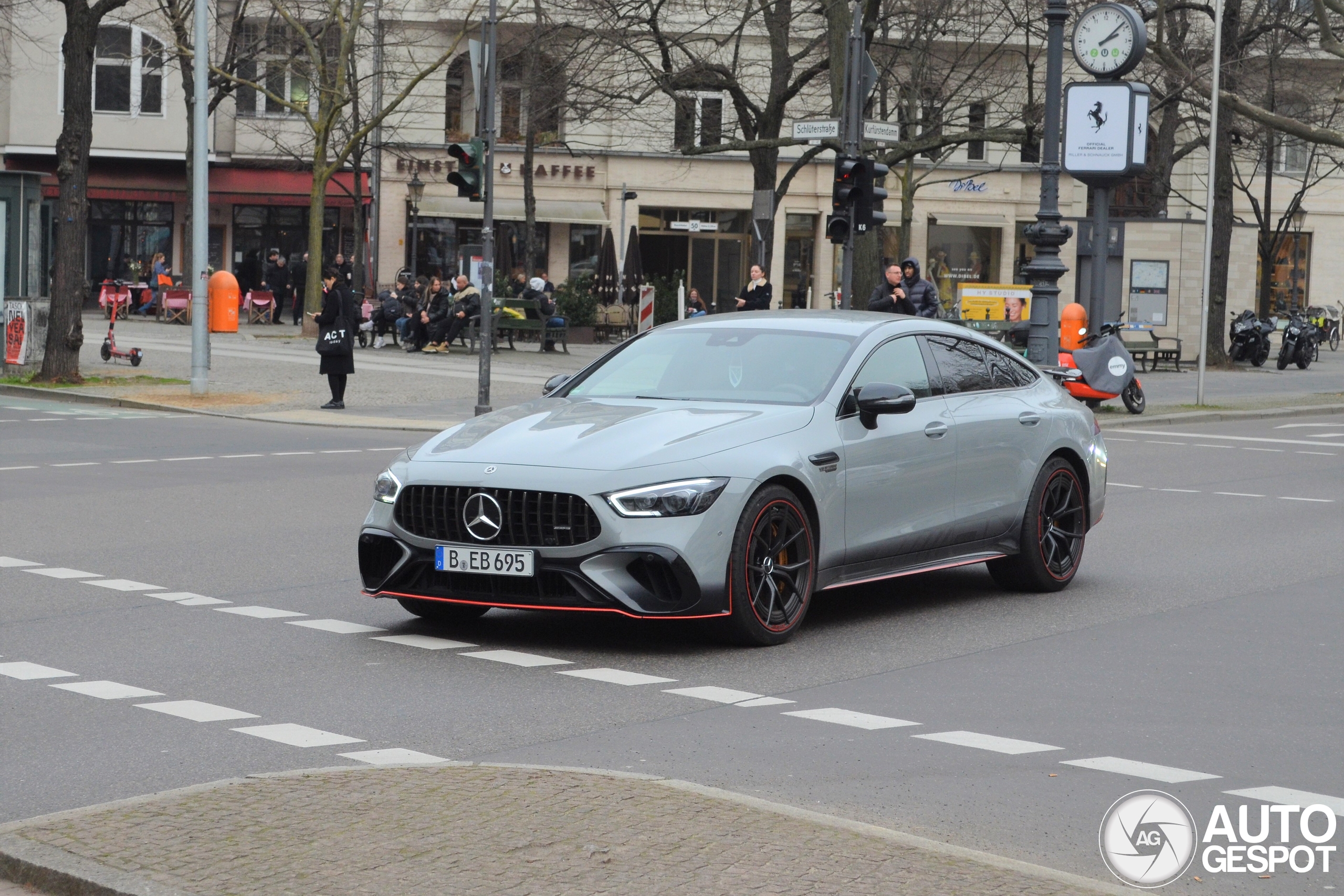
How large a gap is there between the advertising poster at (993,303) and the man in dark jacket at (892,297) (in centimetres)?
1864

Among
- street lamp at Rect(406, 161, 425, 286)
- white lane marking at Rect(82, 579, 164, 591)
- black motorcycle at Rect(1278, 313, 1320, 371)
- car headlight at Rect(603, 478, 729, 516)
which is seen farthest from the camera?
street lamp at Rect(406, 161, 425, 286)

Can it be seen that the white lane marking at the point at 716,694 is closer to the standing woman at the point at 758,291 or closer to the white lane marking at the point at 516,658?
the white lane marking at the point at 516,658

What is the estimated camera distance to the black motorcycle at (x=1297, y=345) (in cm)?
4056

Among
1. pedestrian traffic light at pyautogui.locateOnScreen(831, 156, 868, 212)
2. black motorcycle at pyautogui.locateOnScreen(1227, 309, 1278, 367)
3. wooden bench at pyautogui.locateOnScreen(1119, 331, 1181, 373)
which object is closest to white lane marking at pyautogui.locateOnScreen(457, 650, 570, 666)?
pedestrian traffic light at pyautogui.locateOnScreen(831, 156, 868, 212)

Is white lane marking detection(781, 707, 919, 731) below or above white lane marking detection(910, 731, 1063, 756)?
below

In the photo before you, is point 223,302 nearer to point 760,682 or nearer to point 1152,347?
point 1152,347

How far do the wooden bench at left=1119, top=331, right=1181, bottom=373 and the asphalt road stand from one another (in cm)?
2506

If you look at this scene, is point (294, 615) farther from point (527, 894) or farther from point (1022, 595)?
point (527, 894)

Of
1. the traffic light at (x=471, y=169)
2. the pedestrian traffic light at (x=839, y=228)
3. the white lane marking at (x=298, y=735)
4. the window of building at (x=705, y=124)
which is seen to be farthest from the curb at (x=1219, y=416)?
the white lane marking at (x=298, y=735)

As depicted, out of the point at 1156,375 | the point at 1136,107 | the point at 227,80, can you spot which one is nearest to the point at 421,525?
the point at 1136,107

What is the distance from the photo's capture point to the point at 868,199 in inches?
858

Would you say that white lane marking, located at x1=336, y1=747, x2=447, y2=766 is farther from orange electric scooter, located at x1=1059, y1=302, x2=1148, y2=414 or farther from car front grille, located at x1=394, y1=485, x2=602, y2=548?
orange electric scooter, located at x1=1059, y1=302, x2=1148, y2=414

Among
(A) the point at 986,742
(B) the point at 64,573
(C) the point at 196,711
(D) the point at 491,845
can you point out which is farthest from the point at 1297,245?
(D) the point at 491,845

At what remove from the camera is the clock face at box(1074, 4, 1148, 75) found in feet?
81.8
